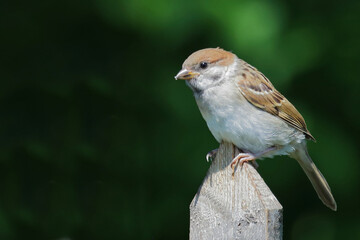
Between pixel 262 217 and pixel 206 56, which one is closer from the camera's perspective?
pixel 262 217

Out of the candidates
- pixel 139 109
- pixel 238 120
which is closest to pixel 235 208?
pixel 238 120

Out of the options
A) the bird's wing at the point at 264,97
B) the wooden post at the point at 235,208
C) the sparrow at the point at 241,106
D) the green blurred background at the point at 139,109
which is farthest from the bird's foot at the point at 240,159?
the green blurred background at the point at 139,109

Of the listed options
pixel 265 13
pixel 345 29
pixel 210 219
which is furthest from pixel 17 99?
pixel 345 29

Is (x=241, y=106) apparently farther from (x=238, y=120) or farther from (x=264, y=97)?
(x=264, y=97)

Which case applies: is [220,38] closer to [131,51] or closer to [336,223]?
[131,51]

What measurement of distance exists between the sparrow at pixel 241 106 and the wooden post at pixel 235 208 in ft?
2.32

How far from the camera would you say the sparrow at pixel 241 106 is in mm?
2732

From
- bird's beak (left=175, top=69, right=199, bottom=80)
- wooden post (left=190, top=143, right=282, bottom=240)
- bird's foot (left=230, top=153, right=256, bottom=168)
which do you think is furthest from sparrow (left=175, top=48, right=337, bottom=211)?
wooden post (left=190, top=143, right=282, bottom=240)

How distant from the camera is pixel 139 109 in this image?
13.0 feet

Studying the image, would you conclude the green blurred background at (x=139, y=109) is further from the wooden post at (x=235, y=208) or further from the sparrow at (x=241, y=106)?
the wooden post at (x=235, y=208)

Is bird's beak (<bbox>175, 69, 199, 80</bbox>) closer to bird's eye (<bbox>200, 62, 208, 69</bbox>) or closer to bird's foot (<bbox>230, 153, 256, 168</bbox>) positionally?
bird's eye (<bbox>200, 62, 208, 69</bbox>)

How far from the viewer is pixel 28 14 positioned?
3.70 meters

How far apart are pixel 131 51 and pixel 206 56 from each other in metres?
1.22

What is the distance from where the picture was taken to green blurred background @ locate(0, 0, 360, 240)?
3.54 m
